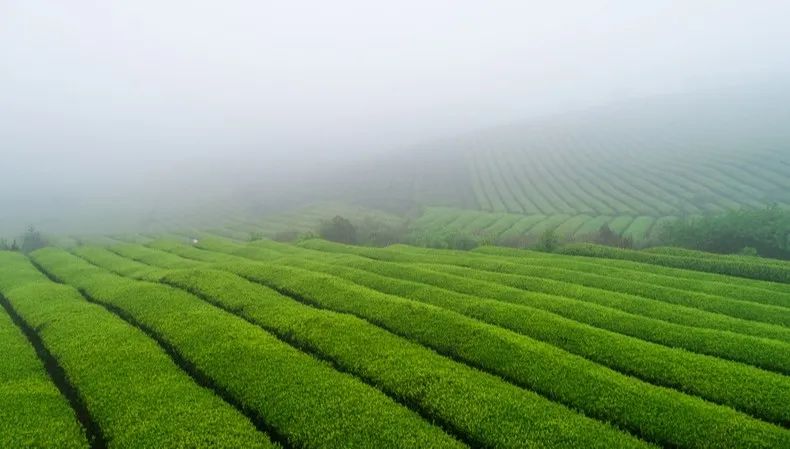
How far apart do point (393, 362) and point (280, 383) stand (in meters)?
6.00

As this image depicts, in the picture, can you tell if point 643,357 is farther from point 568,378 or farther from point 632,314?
point 632,314

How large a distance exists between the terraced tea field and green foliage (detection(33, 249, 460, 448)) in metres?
0.10

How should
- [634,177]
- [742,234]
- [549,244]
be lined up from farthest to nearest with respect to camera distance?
[634,177] < [742,234] < [549,244]

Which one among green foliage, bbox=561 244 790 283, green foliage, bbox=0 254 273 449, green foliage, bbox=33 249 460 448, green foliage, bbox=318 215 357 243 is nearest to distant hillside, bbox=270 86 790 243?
green foliage, bbox=318 215 357 243

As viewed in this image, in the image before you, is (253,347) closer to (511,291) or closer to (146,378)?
(146,378)

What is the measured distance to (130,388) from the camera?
24266 millimetres

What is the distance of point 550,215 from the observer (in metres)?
117

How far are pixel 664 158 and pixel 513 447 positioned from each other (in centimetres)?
16031

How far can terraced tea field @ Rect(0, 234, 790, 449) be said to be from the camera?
2080cm

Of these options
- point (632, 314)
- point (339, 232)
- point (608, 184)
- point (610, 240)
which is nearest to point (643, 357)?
point (632, 314)

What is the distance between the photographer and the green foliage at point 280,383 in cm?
2047

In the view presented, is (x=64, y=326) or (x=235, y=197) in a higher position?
(x=64, y=326)

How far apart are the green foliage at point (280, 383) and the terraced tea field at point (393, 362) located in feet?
0.33

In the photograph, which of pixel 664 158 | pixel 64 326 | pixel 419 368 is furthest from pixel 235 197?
pixel 419 368
